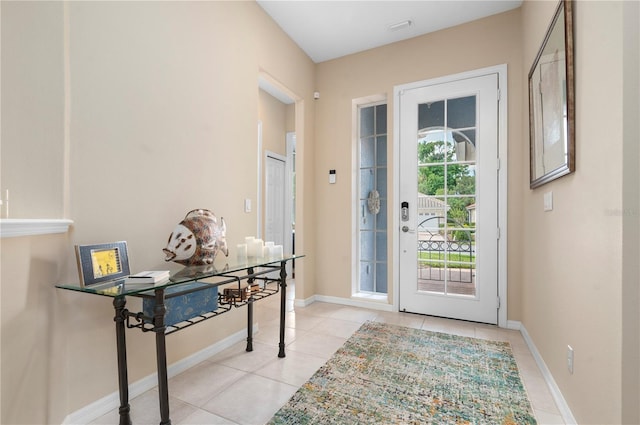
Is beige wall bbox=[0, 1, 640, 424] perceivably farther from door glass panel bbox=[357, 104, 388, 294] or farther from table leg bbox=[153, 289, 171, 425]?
A: door glass panel bbox=[357, 104, 388, 294]

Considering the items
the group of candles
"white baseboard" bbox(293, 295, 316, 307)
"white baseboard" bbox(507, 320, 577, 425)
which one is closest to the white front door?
"white baseboard" bbox(507, 320, 577, 425)

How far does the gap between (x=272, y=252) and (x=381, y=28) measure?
7.97ft

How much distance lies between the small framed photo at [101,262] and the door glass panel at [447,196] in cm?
255

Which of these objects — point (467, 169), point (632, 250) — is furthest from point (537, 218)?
point (632, 250)

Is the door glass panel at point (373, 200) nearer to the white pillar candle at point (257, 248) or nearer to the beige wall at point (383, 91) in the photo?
the beige wall at point (383, 91)

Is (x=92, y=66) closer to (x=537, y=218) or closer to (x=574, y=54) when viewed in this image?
(x=574, y=54)

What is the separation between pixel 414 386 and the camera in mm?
1843

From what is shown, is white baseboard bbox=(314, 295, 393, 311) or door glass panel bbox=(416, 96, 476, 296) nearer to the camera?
door glass panel bbox=(416, 96, 476, 296)

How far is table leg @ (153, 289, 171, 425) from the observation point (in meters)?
1.40

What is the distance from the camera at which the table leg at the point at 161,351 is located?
4.58 feet

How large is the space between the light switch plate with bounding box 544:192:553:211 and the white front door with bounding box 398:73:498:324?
0.91m

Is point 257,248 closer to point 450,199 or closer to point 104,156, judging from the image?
point 104,156

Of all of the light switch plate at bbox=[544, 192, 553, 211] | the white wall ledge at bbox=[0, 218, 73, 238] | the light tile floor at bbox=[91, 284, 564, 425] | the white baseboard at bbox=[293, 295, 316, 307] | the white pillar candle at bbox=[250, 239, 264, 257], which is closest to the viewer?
the white wall ledge at bbox=[0, 218, 73, 238]

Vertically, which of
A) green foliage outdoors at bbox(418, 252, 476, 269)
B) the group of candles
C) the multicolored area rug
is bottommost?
the multicolored area rug
